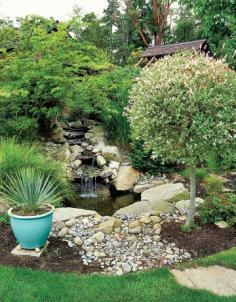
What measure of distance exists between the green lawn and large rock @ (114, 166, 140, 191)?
3.90 m

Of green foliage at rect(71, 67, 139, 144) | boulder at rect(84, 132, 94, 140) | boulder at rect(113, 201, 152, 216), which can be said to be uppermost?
green foliage at rect(71, 67, 139, 144)

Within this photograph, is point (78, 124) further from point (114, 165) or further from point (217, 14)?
point (217, 14)

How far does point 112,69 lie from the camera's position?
456 inches

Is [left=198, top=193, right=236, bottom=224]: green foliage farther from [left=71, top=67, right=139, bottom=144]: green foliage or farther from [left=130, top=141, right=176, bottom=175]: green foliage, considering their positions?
[left=71, top=67, right=139, bottom=144]: green foliage

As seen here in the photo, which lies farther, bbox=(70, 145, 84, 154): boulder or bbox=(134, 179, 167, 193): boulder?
bbox=(70, 145, 84, 154): boulder

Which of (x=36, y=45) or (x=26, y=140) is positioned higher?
(x=36, y=45)

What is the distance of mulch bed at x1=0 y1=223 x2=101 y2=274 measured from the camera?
412 cm

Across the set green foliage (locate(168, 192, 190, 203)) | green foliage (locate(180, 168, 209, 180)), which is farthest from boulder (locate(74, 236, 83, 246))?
green foliage (locate(180, 168, 209, 180))

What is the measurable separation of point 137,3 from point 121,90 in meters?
21.0

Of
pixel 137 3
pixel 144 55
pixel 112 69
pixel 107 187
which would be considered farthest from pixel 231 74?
pixel 137 3

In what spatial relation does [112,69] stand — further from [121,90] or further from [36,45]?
[36,45]

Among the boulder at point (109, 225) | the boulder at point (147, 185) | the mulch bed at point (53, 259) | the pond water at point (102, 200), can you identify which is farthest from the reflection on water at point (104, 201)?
the mulch bed at point (53, 259)

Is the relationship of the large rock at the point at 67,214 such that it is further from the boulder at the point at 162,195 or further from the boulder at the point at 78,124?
the boulder at the point at 78,124

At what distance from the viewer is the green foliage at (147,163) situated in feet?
26.0
